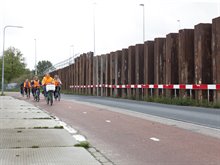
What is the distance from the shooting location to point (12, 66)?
302 ft

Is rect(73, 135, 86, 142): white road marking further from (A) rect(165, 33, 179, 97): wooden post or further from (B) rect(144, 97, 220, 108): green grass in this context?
(A) rect(165, 33, 179, 97): wooden post

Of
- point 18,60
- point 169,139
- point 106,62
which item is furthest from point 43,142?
point 18,60

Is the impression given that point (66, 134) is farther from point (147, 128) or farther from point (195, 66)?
point (195, 66)

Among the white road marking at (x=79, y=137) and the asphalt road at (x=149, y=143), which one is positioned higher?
the white road marking at (x=79, y=137)

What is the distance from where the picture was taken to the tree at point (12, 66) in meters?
91.6

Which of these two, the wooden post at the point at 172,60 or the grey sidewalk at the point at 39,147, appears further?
the wooden post at the point at 172,60

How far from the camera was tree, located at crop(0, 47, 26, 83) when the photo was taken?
91.6 m

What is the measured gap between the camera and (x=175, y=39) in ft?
88.3

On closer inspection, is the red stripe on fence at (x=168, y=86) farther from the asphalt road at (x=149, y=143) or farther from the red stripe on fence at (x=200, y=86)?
the asphalt road at (x=149, y=143)

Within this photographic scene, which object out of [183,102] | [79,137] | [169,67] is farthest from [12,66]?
[79,137]

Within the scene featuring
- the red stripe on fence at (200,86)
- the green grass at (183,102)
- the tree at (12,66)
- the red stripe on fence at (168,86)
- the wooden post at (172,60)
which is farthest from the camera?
the tree at (12,66)

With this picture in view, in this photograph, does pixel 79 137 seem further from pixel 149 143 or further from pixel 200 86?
pixel 200 86

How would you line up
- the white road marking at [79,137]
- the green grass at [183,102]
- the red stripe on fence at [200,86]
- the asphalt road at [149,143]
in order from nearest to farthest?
the asphalt road at [149,143], the white road marking at [79,137], the green grass at [183,102], the red stripe on fence at [200,86]

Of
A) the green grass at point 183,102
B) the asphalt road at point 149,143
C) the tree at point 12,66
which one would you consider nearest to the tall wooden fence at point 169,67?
the green grass at point 183,102
